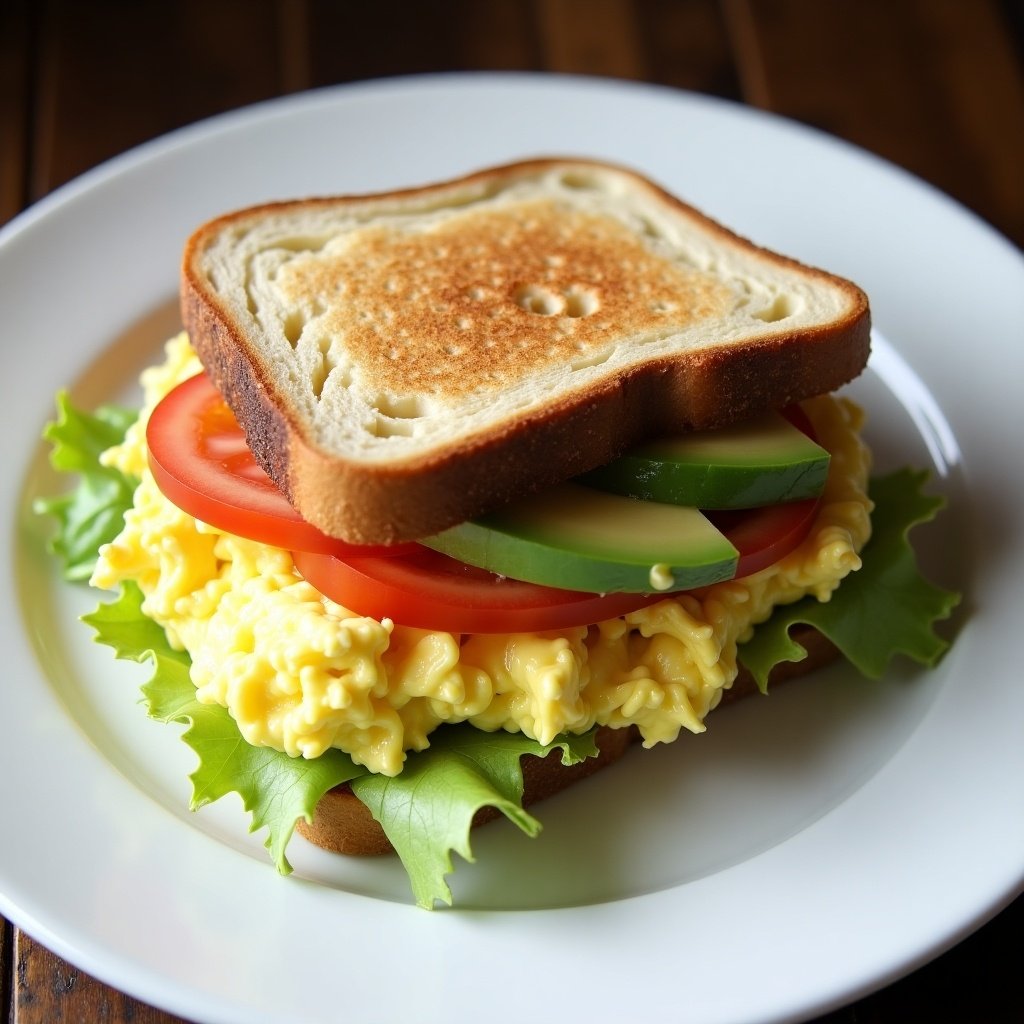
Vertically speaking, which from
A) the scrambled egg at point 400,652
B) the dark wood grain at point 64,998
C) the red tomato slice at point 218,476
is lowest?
the dark wood grain at point 64,998

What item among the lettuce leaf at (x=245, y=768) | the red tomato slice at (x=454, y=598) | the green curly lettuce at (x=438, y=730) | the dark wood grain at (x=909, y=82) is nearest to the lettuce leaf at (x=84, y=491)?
the green curly lettuce at (x=438, y=730)

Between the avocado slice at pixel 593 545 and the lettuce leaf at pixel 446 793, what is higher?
the avocado slice at pixel 593 545

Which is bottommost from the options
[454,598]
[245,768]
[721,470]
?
[245,768]

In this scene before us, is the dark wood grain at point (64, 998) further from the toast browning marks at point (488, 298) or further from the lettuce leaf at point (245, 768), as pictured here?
the toast browning marks at point (488, 298)

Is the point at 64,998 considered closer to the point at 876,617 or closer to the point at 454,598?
the point at 454,598

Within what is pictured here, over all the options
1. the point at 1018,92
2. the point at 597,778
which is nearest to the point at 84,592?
the point at 597,778

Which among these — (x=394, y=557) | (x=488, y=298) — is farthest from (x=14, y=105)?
(x=394, y=557)
